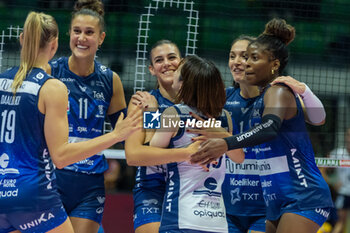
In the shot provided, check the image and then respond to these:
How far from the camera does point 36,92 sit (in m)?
3.75

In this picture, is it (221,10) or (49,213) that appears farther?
(221,10)

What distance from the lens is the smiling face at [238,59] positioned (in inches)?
211

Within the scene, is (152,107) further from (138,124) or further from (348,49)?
(348,49)

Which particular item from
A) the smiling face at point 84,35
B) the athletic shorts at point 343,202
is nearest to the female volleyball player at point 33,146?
the smiling face at point 84,35

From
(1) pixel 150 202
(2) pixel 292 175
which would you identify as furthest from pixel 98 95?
(2) pixel 292 175

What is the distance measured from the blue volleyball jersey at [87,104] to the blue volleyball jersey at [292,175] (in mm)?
1633

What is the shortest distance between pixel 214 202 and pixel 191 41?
317 cm

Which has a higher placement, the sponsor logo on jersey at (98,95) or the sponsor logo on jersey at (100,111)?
the sponsor logo on jersey at (98,95)

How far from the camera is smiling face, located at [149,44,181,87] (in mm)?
5133

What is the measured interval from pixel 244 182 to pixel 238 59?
46.3 inches

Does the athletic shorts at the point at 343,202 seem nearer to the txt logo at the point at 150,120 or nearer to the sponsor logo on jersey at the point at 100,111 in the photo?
the sponsor logo on jersey at the point at 100,111

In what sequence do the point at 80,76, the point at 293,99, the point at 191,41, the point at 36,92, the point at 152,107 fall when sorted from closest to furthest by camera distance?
the point at 36,92 → the point at 293,99 → the point at 152,107 → the point at 80,76 → the point at 191,41

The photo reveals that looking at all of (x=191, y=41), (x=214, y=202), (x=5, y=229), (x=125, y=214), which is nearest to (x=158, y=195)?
(x=214, y=202)

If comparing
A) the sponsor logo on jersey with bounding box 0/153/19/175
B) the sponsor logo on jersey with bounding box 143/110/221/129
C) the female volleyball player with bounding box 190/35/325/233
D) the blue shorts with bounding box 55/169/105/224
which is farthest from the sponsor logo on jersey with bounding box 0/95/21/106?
the female volleyball player with bounding box 190/35/325/233
